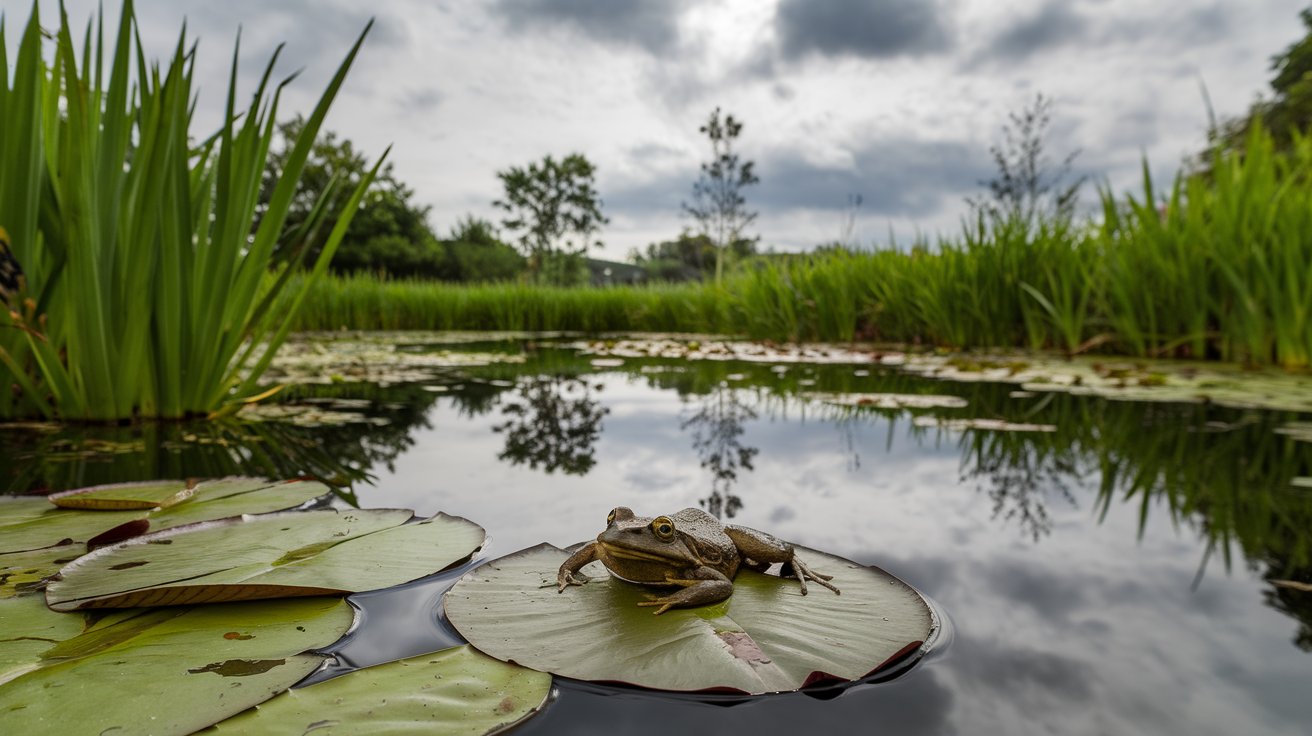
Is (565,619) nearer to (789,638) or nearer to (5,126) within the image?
(789,638)

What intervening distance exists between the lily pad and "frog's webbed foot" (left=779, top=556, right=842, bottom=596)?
465 millimetres

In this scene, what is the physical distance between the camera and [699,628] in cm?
85

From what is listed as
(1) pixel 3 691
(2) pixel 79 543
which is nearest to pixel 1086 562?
(1) pixel 3 691

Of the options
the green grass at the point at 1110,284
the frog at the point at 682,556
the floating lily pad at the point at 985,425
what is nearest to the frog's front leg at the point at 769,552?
the frog at the point at 682,556

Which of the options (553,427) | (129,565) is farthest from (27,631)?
(553,427)

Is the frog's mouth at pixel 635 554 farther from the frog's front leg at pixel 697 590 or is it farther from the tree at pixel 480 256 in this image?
the tree at pixel 480 256

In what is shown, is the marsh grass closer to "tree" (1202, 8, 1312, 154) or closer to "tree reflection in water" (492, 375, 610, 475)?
"tree reflection in water" (492, 375, 610, 475)

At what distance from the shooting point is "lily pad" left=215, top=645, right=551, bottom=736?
63cm

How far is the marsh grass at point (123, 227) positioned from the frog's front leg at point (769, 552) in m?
1.69

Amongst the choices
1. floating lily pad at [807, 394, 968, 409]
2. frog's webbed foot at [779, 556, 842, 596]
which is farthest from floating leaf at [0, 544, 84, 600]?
floating lily pad at [807, 394, 968, 409]

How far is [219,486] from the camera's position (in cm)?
148

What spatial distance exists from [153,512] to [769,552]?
4.11ft

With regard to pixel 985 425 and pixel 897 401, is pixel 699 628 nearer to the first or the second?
pixel 985 425

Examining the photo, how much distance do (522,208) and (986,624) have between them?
1284 inches
